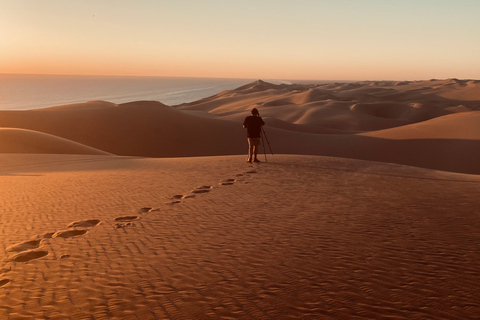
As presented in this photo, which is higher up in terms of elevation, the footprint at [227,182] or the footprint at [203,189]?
the footprint at [203,189]

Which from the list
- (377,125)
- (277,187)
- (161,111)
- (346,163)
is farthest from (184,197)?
(377,125)

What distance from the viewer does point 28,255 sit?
6.29 m

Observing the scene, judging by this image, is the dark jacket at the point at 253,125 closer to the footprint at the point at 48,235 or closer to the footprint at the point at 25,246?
the footprint at the point at 48,235

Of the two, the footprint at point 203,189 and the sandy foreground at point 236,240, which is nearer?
the sandy foreground at point 236,240

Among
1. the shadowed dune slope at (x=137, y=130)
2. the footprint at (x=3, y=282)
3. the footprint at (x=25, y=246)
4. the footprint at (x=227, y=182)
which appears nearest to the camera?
the footprint at (x=3, y=282)

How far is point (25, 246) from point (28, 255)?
531 mm

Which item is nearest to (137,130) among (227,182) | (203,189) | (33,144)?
(33,144)

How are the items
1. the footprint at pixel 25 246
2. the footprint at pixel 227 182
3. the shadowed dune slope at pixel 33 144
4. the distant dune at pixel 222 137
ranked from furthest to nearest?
the distant dune at pixel 222 137 < the shadowed dune slope at pixel 33 144 < the footprint at pixel 227 182 < the footprint at pixel 25 246

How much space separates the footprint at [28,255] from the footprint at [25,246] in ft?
1.00

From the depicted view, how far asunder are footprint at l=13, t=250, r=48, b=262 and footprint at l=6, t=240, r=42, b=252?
0.31 metres

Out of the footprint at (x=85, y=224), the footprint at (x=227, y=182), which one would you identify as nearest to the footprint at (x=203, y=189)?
the footprint at (x=227, y=182)

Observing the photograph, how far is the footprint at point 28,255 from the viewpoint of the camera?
6.18 metres

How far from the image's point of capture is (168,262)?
596 centimetres

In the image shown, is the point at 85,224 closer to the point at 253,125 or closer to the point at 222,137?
the point at 253,125
